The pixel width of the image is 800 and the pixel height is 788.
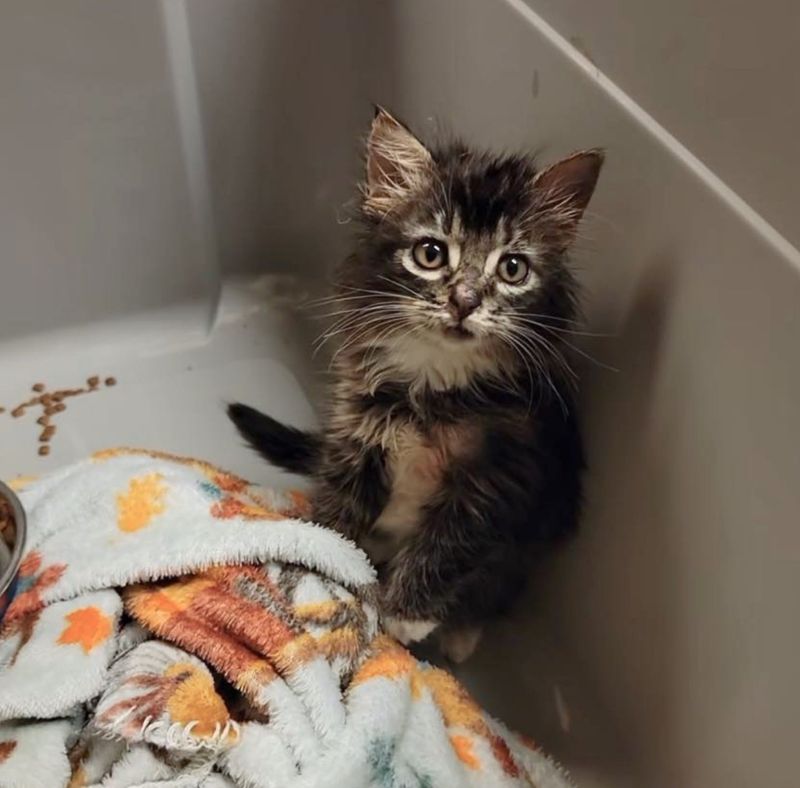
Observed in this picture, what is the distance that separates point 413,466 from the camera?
1.14m

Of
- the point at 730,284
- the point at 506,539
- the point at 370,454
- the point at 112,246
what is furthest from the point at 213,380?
the point at 730,284

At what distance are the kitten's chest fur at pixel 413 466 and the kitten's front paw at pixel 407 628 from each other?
3.7 inches

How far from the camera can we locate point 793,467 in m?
0.77

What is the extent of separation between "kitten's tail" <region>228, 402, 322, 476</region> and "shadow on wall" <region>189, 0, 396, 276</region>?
35 cm

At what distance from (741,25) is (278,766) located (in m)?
0.75

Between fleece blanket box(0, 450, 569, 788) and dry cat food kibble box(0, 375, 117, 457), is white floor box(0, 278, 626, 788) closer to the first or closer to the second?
dry cat food kibble box(0, 375, 117, 457)

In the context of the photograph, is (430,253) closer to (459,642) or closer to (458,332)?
(458,332)

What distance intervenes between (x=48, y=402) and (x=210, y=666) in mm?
731

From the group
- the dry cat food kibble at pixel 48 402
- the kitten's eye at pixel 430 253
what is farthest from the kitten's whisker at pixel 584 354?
the dry cat food kibble at pixel 48 402

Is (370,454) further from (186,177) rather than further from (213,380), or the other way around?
(186,177)

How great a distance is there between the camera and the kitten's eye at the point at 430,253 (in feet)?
3.23

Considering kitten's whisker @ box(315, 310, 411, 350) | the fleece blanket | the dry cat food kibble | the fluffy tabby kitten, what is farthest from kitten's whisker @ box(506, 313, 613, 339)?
the dry cat food kibble

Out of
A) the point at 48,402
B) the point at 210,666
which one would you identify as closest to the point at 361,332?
the point at 210,666

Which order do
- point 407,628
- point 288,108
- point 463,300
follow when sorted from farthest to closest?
1. point 288,108
2. point 407,628
3. point 463,300
